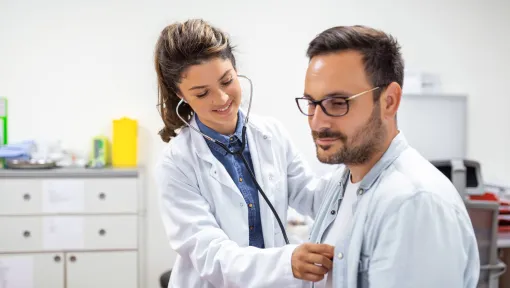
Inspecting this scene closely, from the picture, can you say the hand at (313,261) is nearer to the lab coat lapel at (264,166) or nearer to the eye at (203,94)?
the lab coat lapel at (264,166)

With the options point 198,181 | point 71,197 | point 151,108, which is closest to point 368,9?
point 151,108

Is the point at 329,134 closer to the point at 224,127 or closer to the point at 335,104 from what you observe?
the point at 335,104

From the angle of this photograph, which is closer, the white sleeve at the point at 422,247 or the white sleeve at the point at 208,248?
the white sleeve at the point at 422,247

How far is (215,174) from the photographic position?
1484mm

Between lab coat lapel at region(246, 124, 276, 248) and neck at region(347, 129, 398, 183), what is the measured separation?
0.40 meters

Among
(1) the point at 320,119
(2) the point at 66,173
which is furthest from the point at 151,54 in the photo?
(1) the point at 320,119

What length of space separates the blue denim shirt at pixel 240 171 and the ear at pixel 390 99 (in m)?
0.58

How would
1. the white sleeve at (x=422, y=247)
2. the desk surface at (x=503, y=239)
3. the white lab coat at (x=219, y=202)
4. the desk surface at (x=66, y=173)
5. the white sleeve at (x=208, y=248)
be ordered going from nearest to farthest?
the white sleeve at (x=422, y=247) < the white sleeve at (x=208, y=248) < the white lab coat at (x=219, y=202) < the desk surface at (x=503, y=239) < the desk surface at (x=66, y=173)

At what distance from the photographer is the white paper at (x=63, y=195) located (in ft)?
9.90

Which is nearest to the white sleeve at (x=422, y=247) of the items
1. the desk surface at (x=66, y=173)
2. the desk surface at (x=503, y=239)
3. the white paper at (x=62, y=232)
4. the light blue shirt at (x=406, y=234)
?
the light blue shirt at (x=406, y=234)

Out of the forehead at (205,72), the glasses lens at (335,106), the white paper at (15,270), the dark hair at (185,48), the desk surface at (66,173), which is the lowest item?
the white paper at (15,270)

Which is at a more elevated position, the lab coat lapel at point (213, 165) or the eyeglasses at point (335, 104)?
the eyeglasses at point (335, 104)

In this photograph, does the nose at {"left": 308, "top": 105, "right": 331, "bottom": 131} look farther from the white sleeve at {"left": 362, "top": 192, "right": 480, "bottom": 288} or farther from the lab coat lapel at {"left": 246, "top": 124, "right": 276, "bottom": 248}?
the lab coat lapel at {"left": 246, "top": 124, "right": 276, "bottom": 248}

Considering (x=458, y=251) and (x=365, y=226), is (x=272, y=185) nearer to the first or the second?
(x=365, y=226)
